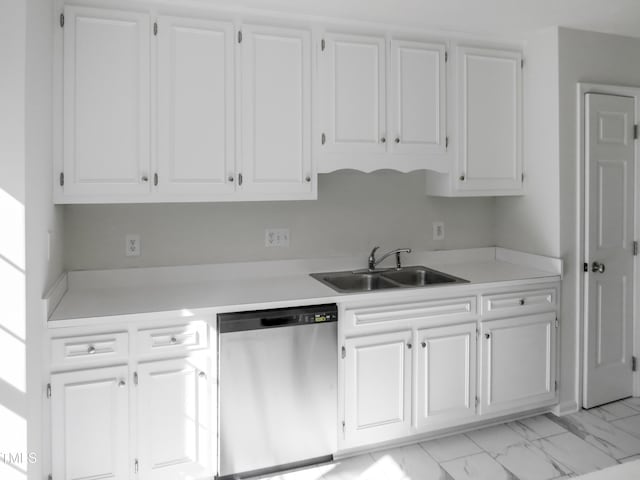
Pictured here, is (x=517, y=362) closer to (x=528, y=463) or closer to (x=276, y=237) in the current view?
(x=528, y=463)

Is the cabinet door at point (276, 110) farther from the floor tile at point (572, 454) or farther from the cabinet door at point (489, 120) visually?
the floor tile at point (572, 454)

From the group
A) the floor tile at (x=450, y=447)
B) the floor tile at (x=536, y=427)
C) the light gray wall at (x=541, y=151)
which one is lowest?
the floor tile at (x=450, y=447)

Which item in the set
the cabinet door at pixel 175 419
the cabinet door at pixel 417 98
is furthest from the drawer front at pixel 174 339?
the cabinet door at pixel 417 98

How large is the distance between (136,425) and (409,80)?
2344 mm

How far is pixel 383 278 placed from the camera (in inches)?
122

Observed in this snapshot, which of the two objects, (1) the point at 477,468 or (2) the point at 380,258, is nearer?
(1) the point at 477,468

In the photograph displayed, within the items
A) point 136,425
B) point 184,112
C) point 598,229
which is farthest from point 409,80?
point 136,425

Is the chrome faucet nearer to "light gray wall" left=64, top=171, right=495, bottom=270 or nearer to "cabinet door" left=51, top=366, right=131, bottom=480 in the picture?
"light gray wall" left=64, top=171, right=495, bottom=270

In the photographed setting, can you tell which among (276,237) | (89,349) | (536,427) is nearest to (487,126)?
(276,237)

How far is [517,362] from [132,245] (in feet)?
7.70

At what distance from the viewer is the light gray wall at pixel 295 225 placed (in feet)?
8.97

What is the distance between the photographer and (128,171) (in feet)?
8.09

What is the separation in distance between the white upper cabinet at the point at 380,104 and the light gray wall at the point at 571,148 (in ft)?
2.46

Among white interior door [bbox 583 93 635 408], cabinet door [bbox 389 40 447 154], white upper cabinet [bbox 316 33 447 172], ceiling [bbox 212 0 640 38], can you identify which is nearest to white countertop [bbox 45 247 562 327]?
white interior door [bbox 583 93 635 408]
